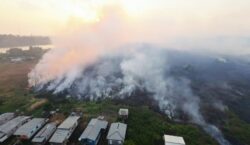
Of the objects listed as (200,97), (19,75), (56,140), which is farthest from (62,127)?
(19,75)

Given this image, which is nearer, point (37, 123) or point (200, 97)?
point (37, 123)

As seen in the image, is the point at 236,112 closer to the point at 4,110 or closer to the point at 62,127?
the point at 62,127

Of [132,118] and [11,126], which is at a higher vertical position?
[132,118]

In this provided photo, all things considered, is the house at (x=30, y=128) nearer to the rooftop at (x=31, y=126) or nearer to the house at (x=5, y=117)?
the rooftop at (x=31, y=126)

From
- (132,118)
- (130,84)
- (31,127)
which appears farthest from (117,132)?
(130,84)

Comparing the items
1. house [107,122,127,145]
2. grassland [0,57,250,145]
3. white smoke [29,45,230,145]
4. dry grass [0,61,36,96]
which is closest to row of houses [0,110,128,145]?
house [107,122,127,145]

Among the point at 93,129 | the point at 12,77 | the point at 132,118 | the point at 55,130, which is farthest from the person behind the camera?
the point at 12,77

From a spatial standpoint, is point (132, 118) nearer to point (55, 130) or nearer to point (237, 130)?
point (55, 130)
